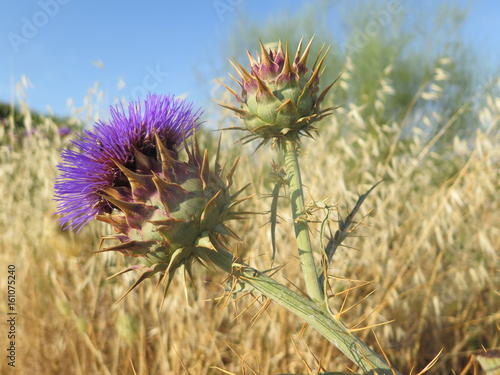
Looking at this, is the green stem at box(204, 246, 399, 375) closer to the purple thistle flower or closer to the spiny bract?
the spiny bract

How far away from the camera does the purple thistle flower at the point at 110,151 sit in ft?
5.05

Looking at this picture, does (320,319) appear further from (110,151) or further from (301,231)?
(110,151)

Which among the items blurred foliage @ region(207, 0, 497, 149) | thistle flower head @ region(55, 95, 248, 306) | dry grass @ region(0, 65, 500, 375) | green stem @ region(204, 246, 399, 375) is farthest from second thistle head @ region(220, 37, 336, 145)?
blurred foliage @ region(207, 0, 497, 149)

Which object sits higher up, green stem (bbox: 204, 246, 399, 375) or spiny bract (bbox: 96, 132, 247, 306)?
spiny bract (bbox: 96, 132, 247, 306)

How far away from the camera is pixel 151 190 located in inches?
57.9

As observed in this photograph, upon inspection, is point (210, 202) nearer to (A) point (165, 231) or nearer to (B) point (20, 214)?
(A) point (165, 231)

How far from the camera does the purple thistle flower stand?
154cm

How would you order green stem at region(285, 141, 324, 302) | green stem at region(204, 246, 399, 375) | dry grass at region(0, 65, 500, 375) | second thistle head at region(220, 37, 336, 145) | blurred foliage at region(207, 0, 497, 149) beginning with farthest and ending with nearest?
blurred foliage at region(207, 0, 497, 149) → dry grass at region(0, 65, 500, 375) → second thistle head at region(220, 37, 336, 145) → green stem at region(285, 141, 324, 302) → green stem at region(204, 246, 399, 375)

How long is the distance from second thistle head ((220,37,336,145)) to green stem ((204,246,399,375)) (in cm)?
56

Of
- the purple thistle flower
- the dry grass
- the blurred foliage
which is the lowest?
the dry grass

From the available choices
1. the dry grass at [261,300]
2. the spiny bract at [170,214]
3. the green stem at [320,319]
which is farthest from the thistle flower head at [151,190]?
the dry grass at [261,300]

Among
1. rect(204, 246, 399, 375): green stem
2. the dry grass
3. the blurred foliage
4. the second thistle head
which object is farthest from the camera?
the blurred foliage

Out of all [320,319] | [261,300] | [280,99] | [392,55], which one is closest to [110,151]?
[280,99]

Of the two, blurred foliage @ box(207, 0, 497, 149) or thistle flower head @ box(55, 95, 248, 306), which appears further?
blurred foliage @ box(207, 0, 497, 149)
